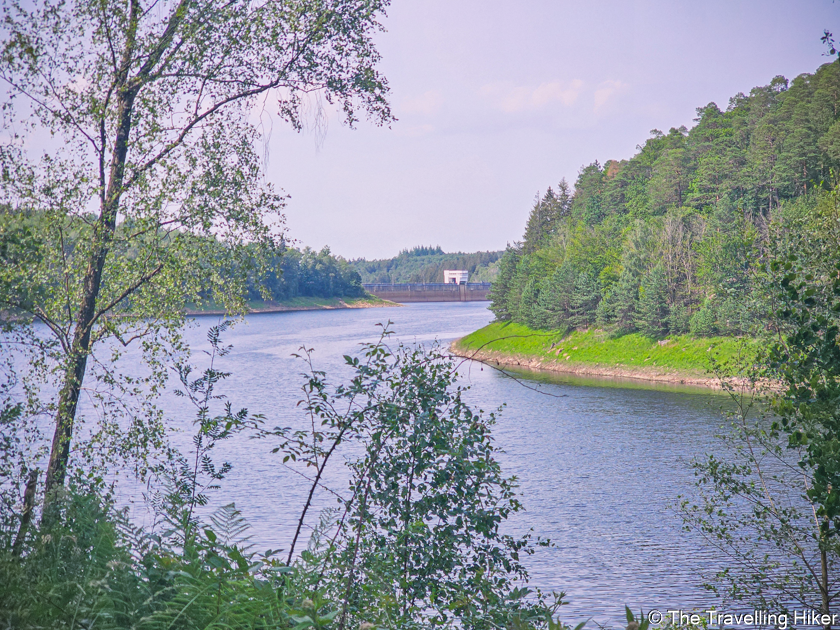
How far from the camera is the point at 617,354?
61.2 m

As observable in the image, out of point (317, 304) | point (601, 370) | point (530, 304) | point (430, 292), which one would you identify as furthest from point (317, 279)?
point (601, 370)

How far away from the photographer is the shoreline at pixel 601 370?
51719 mm

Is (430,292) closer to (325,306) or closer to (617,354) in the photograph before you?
(325,306)

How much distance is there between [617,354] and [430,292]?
128024 millimetres

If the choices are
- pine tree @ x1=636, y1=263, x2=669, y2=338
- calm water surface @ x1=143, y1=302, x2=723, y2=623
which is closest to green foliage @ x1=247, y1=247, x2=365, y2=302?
pine tree @ x1=636, y1=263, x2=669, y2=338

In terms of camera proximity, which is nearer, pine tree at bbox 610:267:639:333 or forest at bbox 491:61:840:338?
forest at bbox 491:61:840:338

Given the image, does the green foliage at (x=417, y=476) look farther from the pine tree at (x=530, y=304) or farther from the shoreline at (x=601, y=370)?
the pine tree at (x=530, y=304)

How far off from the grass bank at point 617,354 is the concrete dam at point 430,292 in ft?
357

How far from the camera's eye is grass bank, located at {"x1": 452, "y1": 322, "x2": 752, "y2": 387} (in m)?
53.2

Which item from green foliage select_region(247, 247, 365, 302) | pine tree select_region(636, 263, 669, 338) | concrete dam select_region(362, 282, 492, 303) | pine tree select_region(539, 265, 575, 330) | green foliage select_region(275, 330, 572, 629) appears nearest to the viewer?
green foliage select_region(275, 330, 572, 629)

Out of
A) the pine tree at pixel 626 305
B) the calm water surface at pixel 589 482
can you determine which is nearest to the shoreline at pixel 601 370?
the calm water surface at pixel 589 482

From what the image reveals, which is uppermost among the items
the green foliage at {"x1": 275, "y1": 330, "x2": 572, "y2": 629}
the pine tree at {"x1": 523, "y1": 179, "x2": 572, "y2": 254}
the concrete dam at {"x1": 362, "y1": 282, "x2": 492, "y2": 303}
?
the pine tree at {"x1": 523, "y1": 179, "x2": 572, "y2": 254}

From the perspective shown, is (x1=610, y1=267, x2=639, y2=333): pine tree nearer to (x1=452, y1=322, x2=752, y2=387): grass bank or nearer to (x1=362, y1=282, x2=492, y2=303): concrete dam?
(x1=452, y1=322, x2=752, y2=387): grass bank

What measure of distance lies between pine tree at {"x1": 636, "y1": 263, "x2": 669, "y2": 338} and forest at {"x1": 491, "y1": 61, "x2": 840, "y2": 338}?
110 millimetres
